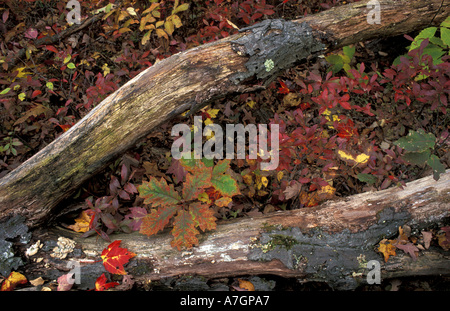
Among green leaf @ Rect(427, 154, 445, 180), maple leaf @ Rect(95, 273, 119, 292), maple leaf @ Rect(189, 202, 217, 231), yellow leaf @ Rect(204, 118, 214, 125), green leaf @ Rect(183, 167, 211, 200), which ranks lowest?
maple leaf @ Rect(95, 273, 119, 292)

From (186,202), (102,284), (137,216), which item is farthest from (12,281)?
(186,202)

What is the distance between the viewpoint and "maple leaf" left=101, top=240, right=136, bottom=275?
2318 mm

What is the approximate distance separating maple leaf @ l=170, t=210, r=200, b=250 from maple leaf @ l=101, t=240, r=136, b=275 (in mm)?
403

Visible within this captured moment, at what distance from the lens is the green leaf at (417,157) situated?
2383mm

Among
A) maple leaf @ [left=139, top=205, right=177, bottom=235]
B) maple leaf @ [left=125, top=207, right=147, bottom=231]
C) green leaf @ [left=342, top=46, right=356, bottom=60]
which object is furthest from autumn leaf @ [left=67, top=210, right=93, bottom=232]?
green leaf @ [left=342, top=46, right=356, bottom=60]

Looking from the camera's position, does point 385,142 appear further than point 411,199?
Yes

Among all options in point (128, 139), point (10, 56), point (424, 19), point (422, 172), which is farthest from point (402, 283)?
point (10, 56)

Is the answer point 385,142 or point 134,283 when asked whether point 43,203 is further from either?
point 385,142

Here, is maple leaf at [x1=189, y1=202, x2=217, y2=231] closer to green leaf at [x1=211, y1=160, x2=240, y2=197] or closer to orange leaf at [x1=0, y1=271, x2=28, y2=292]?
green leaf at [x1=211, y1=160, x2=240, y2=197]

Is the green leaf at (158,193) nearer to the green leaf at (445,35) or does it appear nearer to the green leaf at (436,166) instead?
the green leaf at (436,166)

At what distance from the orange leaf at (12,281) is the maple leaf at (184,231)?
3.96ft

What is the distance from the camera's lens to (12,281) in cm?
226

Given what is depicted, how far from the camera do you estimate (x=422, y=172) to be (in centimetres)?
325

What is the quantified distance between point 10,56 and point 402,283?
5.07 m
